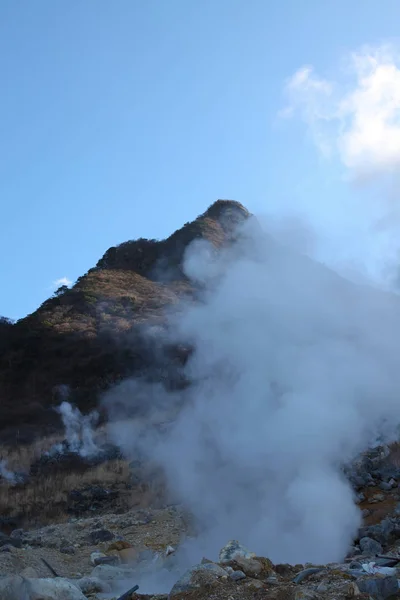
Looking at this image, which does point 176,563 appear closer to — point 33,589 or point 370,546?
point 370,546

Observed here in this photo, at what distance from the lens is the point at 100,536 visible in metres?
9.16

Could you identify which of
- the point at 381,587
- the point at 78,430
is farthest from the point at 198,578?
the point at 78,430

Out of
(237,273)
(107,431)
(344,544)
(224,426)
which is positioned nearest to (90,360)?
(107,431)

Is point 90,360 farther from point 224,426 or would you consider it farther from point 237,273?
point 224,426

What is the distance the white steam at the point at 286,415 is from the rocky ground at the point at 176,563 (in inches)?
16.5

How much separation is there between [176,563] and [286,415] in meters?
2.31

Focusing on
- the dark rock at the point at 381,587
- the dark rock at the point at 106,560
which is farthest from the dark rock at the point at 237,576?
the dark rock at the point at 106,560

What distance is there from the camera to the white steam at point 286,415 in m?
6.70

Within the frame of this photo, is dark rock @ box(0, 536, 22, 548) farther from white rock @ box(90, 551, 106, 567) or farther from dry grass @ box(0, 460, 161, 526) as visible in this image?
dry grass @ box(0, 460, 161, 526)

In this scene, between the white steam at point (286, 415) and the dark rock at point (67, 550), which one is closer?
the white steam at point (286, 415)

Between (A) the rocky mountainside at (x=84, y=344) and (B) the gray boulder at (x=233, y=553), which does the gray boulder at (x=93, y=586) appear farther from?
(A) the rocky mountainside at (x=84, y=344)

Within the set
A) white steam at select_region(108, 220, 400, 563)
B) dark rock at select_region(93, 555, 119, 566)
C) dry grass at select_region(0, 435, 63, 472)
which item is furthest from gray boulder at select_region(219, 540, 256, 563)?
dry grass at select_region(0, 435, 63, 472)

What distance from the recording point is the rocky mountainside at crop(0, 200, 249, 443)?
78.8 feet

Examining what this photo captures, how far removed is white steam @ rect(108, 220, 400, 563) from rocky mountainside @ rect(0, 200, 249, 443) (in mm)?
6872
